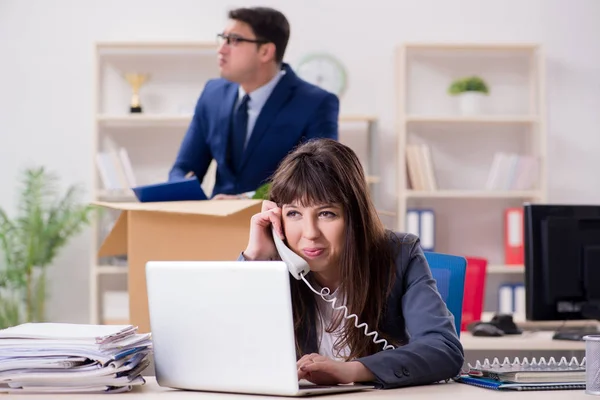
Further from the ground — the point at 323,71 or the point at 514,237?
the point at 323,71

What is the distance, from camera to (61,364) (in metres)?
1.45

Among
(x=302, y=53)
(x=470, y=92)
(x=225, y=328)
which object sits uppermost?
(x=302, y=53)

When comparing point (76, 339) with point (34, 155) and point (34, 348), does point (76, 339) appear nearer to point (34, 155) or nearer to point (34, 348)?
point (34, 348)

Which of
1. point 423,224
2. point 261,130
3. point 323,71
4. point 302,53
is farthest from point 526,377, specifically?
point 302,53

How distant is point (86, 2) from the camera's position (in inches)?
214

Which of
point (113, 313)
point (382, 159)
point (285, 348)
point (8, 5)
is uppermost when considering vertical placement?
point (8, 5)

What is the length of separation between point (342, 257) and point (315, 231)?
9 centimetres

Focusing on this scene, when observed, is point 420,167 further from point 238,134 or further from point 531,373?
point 531,373

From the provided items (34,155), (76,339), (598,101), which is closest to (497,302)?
(598,101)

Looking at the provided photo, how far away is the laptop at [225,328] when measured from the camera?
1.33 meters

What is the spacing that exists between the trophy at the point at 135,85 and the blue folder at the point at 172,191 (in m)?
2.96

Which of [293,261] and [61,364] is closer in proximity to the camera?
[61,364]

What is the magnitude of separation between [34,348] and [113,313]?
401 centimetres

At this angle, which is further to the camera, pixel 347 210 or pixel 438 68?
pixel 438 68
